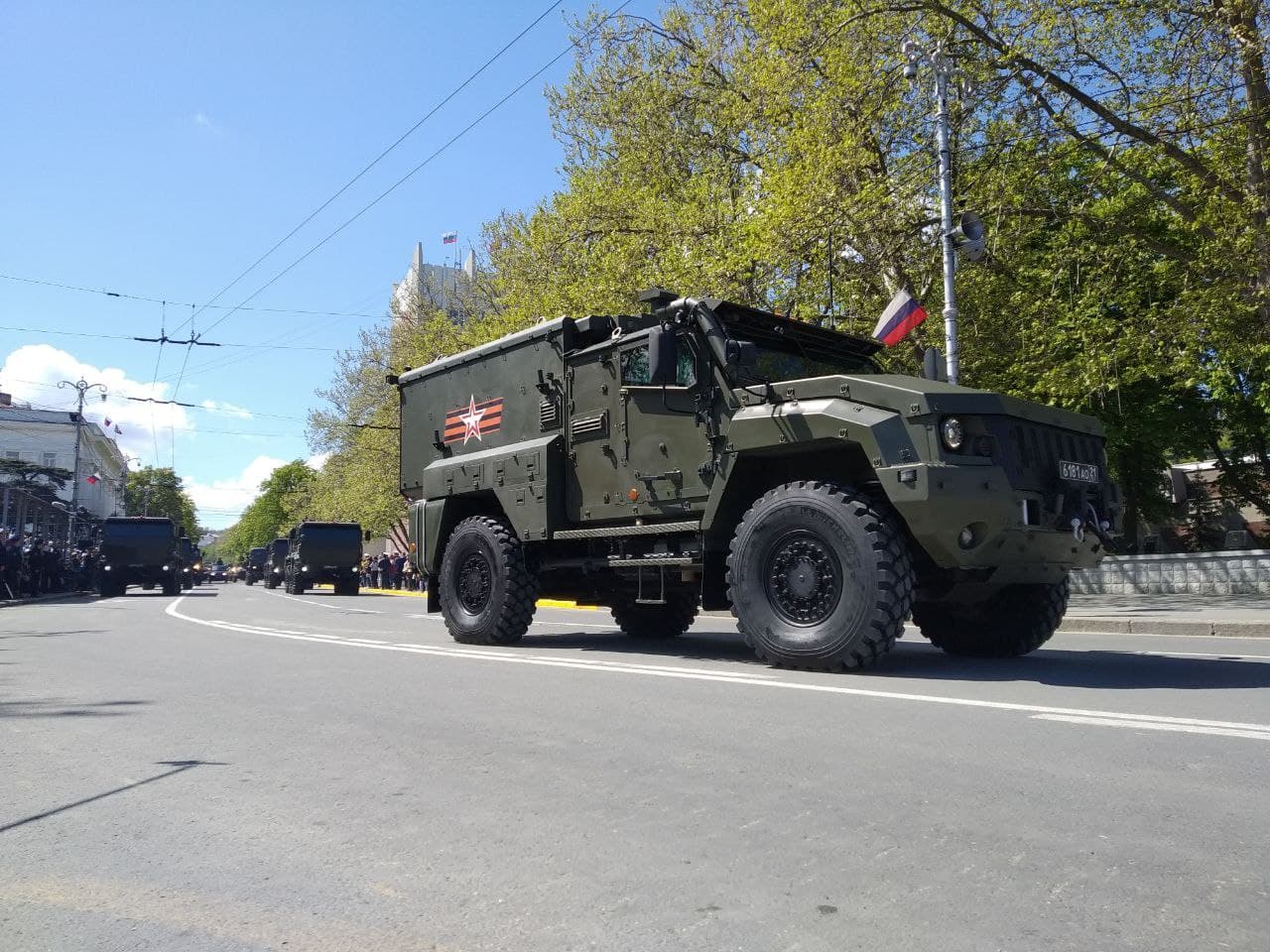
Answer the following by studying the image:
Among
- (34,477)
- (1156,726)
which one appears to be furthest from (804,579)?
(34,477)

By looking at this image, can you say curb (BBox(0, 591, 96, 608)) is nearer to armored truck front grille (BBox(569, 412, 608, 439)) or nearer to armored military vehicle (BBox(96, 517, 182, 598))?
armored military vehicle (BBox(96, 517, 182, 598))

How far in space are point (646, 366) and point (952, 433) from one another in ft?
9.72

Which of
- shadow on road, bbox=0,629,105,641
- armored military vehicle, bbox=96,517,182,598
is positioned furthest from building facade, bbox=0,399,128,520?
shadow on road, bbox=0,629,105,641

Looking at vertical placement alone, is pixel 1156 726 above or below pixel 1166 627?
below

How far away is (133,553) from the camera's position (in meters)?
32.1

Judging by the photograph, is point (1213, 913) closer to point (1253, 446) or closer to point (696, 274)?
point (696, 274)

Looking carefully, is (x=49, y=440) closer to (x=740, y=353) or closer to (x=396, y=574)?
(x=396, y=574)

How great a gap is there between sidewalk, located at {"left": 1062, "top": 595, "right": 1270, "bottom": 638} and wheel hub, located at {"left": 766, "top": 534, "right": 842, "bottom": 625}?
6.71 m

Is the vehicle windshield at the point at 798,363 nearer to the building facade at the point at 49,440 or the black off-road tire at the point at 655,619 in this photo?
the black off-road tire at the point at 655,619

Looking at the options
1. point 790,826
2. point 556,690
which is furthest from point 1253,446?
point 790,826

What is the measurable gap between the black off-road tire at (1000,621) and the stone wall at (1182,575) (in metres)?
11.1

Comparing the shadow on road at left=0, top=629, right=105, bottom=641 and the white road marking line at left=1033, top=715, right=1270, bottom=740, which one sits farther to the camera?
the shadow on road at left=0, top=629, right=105, bottom=641

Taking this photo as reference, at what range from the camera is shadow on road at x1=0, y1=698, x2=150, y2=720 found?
616 centimetres

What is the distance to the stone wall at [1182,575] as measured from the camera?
18.8 meters
